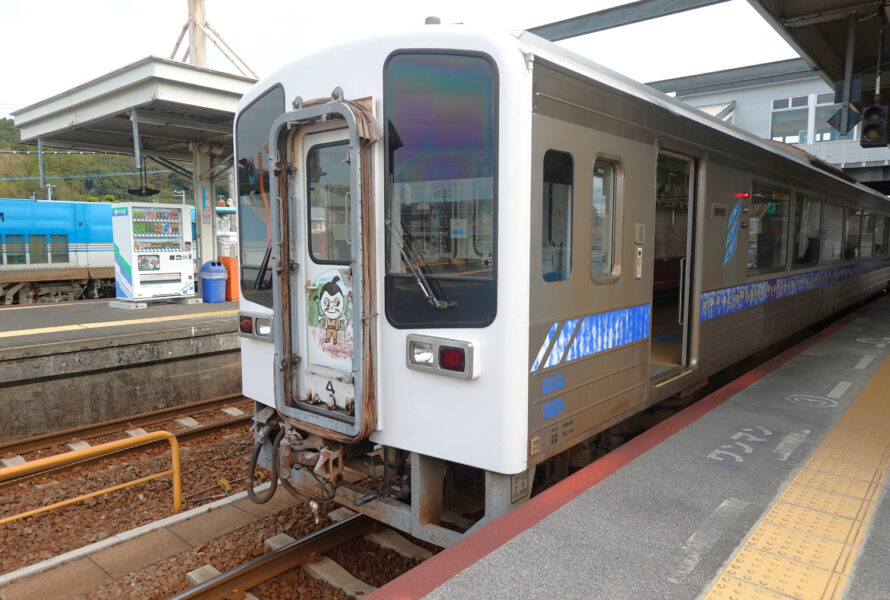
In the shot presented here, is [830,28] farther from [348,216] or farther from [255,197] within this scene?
[255,197]

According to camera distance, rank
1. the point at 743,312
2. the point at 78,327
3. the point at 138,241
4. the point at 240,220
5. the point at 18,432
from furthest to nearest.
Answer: the point at 138,241 < the point at 78,327 < the point at 18,432 < the point at 743,312 < the point at 240,220

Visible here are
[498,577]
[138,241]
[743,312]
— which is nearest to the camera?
[498,577]

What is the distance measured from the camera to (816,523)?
10.7 ft

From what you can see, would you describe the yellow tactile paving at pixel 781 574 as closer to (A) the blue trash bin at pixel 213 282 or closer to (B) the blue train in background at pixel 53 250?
(A) the blue trash bin at pixel 213 282

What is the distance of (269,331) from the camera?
4.17m

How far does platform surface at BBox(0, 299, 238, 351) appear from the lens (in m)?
7.87

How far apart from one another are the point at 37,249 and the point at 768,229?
17.5m

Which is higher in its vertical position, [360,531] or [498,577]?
[498,577]

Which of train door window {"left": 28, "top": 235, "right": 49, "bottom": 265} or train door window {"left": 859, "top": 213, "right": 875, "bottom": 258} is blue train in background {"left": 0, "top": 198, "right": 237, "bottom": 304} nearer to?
train door window {"left": 28, "top": 235, "right": 49, "bottom": 265}

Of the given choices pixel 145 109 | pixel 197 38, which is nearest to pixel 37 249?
pixel 197 38

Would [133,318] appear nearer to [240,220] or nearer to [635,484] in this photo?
[240,220]

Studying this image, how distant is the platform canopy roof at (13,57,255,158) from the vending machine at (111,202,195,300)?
154cm

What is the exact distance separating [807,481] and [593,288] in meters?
1.78

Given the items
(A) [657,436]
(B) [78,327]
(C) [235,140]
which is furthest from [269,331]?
(B) [78,327]
